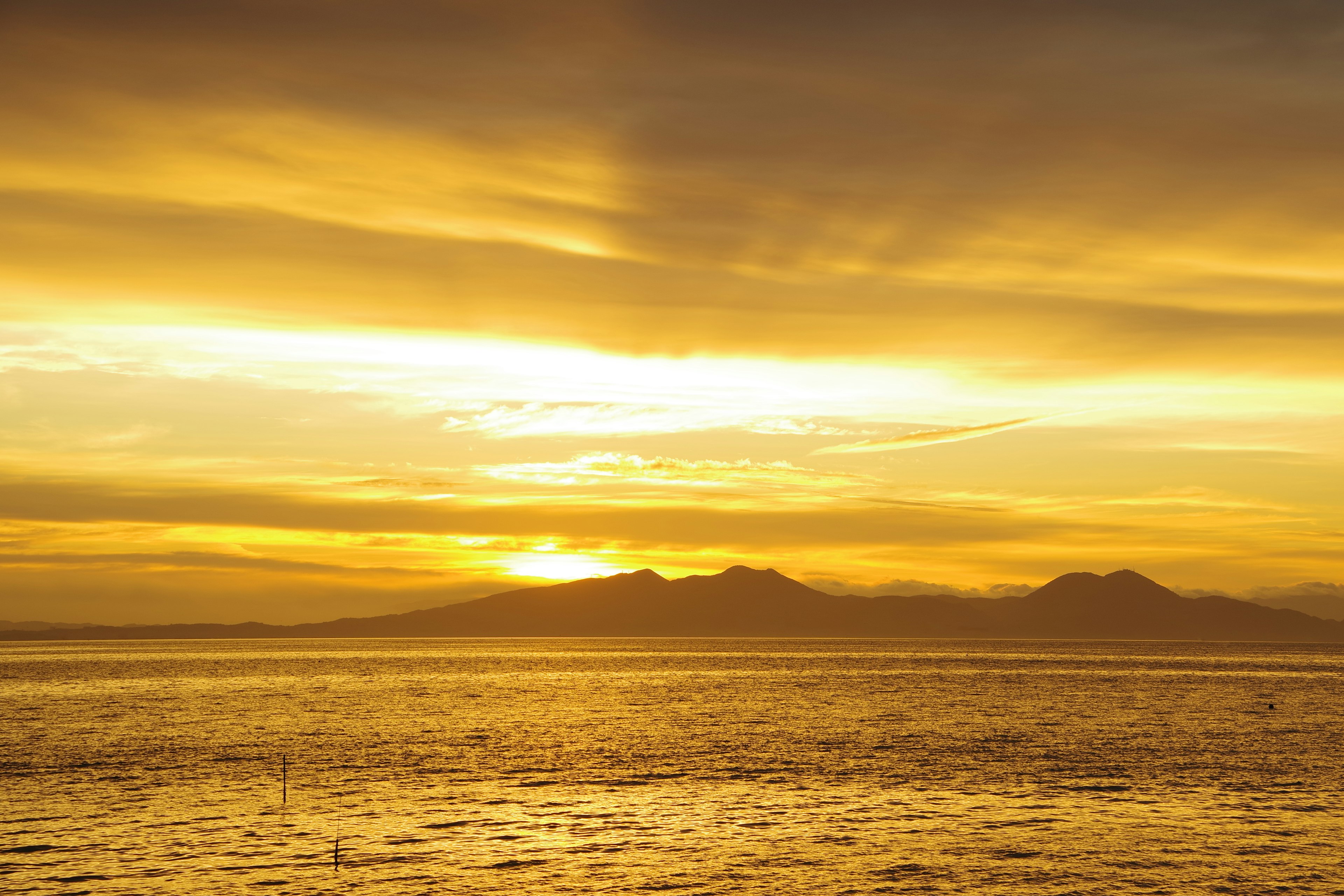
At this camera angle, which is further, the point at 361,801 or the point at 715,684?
the point at 715,684

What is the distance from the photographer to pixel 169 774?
68.2m

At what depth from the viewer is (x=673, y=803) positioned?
58.3 metres

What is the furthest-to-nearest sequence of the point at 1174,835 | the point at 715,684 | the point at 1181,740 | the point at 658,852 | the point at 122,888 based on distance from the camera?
the point at 715,684
the point at 1181,740
the point at 1174,835
the point at 658,852
the point at 122,888

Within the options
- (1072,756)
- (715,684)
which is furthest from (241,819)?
(715,684)

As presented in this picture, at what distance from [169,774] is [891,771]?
47.2 m

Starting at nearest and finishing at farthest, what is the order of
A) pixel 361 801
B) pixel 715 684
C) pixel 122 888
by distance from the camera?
pixel 122 888 < pixel 361 801 < pixel 715 684

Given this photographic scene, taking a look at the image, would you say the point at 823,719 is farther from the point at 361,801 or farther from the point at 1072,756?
the point at 361,801

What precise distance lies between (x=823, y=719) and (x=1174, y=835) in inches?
2317

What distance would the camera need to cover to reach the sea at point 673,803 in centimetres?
4262

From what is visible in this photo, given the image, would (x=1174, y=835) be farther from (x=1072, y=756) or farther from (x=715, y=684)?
(x=715, y=684)

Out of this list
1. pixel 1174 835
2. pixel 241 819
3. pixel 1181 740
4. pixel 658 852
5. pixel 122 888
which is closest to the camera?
pixel 122 888

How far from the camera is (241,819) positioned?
2105 inches

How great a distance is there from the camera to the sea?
42.6 meters

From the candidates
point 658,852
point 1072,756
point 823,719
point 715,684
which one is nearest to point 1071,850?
point 658,852
